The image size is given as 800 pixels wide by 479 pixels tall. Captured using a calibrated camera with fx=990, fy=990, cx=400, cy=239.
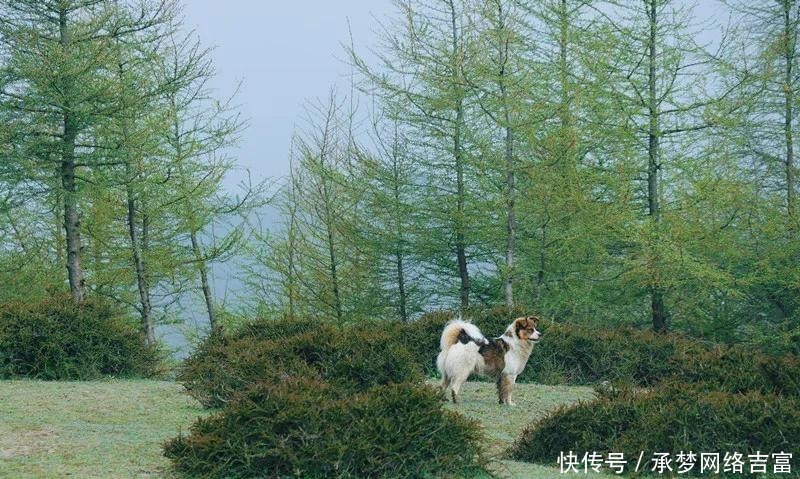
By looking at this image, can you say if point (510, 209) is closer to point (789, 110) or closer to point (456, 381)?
point (789, 110)

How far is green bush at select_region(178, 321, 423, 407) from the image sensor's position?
10266 mm

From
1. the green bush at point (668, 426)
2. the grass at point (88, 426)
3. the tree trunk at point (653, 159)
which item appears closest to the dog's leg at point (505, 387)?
the green bush at point (668, 426)

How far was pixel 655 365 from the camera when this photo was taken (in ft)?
43.2

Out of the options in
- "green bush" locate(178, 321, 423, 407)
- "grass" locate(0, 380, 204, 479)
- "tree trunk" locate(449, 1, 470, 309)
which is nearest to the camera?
"grass" locate(0, 380, 204, 479)

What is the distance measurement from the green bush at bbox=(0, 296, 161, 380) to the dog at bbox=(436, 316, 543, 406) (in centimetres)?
539

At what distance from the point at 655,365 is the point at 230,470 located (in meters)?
7.74

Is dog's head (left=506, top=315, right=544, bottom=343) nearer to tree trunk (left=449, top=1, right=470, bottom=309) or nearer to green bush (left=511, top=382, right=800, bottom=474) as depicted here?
green bush (left=511, top=382, right=800, bottom=474)

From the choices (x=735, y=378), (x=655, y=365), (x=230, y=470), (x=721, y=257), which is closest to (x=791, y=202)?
(x=721, y=257)

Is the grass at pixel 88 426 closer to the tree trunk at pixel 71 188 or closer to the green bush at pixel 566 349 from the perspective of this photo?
the green bush at pixel 566 349

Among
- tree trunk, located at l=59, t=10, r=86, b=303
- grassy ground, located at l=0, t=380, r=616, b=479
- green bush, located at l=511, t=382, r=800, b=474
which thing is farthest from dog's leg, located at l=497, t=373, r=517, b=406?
tree trunk, located at l=59, t=10, r=86, b=303

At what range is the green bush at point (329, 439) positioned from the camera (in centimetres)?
689

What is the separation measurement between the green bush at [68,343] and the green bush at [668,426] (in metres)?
7.30

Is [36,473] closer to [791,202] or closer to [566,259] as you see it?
[566,259]

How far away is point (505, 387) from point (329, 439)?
4261mm
